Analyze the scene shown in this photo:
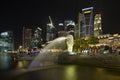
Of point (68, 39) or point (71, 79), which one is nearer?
point (71, 79)

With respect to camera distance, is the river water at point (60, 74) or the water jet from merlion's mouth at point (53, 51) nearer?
the river water at point (60, 74)

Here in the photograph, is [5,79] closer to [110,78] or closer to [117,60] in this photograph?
[110,78]

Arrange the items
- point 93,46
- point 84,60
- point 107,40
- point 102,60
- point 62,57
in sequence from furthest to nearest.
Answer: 1. point 107,40
2. point 93,46
3. point 62,57
4. point 84,60
5. point 102,60

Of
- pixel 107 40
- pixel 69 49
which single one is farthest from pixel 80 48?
pixel 69 49

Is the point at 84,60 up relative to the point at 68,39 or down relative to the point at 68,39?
down

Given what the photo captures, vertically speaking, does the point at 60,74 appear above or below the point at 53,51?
below

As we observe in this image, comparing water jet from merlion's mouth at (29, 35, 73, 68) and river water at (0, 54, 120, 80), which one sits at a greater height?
water jet from merlion's mouth at (29, 35, 73, 68)

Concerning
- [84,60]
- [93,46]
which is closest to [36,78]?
[84,60]

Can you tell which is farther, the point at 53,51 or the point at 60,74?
the point at 53,51

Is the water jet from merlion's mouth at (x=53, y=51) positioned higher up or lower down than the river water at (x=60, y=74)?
higher up

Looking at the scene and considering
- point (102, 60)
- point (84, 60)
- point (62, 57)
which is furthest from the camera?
point (62, 57)

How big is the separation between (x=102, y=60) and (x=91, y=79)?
15.9 m

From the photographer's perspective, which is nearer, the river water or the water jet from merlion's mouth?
the river water

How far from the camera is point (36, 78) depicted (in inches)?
1038
